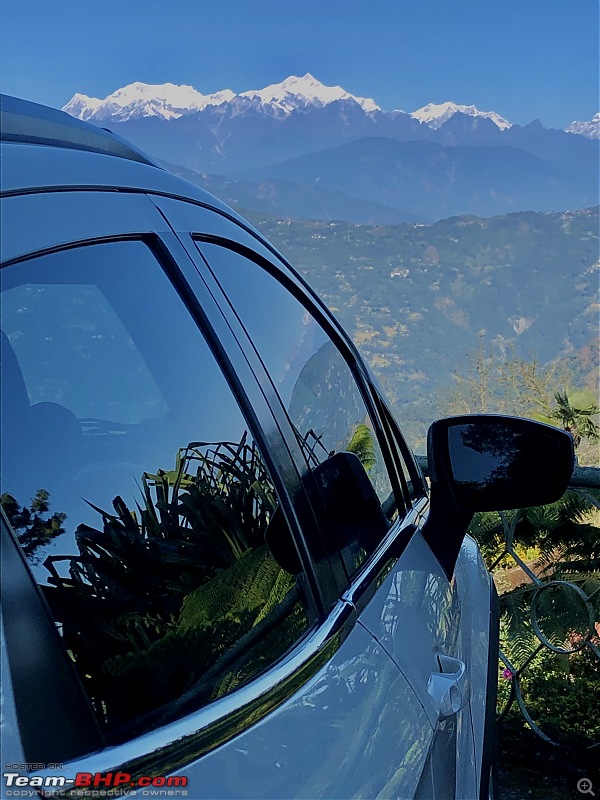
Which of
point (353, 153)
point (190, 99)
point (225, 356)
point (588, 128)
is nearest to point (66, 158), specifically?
point (225, 356)

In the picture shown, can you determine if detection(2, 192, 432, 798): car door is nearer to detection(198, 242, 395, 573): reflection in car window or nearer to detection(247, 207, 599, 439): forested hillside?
detection(198, 242, 395, 573): reflection in car window

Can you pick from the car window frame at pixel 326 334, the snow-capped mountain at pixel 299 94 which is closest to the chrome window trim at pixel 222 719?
the car window frame at pixel 326 334

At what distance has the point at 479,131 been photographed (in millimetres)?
95625

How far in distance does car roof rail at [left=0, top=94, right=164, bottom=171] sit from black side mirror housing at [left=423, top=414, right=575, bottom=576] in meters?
0.70

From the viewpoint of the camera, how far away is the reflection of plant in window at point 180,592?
0.64m

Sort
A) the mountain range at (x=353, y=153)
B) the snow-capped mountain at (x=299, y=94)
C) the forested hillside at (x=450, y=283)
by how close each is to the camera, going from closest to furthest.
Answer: the forested hillside at (x=450, y=283)
the mountain range at (x=353, y=153)
the snow-capped mountain at (x=299, y=94)

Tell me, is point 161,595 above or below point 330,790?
above

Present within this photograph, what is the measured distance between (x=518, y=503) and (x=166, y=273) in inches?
31.3

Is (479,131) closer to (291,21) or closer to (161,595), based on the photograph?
(291,21)

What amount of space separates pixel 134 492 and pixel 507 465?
2.65 feet

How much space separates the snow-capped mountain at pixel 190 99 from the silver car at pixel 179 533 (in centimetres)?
5381

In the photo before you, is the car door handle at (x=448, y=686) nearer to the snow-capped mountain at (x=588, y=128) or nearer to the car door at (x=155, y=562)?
the car door at (x=155, y=562)

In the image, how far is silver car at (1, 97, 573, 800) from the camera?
60 centimetres

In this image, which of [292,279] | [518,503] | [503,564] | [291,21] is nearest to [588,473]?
[503,564]
